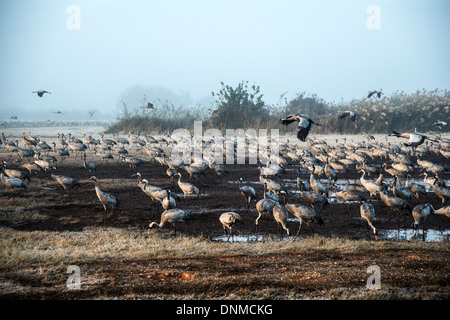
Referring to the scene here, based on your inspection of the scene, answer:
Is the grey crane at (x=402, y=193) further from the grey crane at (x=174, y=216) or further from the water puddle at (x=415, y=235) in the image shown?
the grey crane at (x=174, y=216)

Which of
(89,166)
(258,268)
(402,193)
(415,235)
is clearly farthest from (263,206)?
(89,166)

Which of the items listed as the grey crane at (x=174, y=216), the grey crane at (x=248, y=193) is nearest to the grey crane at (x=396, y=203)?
the grey crane at (x=248, y=193)

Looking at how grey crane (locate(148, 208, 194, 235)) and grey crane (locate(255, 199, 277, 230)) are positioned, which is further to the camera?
grey crane (locate(255, 199, 277, 230))

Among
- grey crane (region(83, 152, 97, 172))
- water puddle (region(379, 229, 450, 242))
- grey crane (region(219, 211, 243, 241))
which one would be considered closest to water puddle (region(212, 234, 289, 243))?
grey crane (region(219, 211, 243, 241))

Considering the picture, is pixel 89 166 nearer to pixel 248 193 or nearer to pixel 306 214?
pixel 248 193

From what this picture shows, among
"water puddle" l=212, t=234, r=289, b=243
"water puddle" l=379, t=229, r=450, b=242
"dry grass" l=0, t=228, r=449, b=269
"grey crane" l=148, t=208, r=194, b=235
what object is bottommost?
"water puddle" l=212, t=234, r=289, b=243

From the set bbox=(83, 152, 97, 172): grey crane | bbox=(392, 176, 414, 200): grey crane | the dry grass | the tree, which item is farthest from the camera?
the tree

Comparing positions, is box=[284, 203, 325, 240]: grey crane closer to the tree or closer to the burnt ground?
the burnt ground

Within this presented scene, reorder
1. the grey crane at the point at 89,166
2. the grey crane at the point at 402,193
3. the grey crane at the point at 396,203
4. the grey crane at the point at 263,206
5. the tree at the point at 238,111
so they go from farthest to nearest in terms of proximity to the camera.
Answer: the tree at the point at 238,111 < the grey crane at the point at 89,166 < the grey crane at the point at 402,193 < the grey crane at the point at 396,203 < the grey crane at the point at 263,206

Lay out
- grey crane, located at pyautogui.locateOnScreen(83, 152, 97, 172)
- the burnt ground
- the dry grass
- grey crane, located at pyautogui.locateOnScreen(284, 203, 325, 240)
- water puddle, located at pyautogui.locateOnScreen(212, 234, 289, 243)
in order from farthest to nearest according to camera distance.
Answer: grey crane, located at pyautogui.locateOnScreen(83, 152, 97, 172) → grey crane, located at pyautogui.locateOnScreen(284, 203, 325, 240) → water puddle, located at pyautogui.locateOnScreen(212, 234, 289, 243) → the dry grass → the burnt ground

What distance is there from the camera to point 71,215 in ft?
39.7
